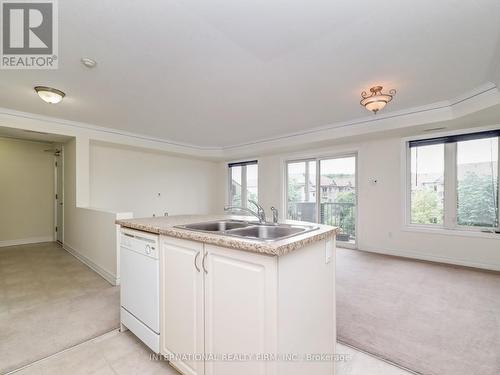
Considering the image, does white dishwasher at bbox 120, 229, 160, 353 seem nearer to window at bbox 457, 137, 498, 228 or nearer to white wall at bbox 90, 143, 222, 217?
white wall at bbox 90, 143, 222, 217

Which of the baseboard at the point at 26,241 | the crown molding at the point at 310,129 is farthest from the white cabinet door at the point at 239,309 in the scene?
the baseboard at the point at 26,241

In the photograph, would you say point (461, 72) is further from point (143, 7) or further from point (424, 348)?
point (143, 7)

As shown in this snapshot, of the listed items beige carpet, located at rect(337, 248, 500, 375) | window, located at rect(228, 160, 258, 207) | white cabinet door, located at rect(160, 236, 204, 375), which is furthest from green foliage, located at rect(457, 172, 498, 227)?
white cabinet door, located at rect(160, 236, 204, 375)

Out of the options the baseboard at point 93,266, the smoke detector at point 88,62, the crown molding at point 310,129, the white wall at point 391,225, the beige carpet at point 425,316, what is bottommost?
the beige carpet at point 425,316

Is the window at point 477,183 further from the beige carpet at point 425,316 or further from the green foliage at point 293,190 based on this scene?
the green foliage at point 293,190

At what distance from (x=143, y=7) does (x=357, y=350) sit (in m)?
2.96

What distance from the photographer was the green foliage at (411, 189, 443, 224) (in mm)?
4012

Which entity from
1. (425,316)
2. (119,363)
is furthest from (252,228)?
(425,316)

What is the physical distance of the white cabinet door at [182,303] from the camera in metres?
1.33

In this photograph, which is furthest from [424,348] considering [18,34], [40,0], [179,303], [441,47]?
[18,34]

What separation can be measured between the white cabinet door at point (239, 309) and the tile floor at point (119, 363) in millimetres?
614

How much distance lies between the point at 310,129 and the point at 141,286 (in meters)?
4.06

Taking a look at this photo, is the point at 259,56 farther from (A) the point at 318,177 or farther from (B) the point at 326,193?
(B) the point at 326,193

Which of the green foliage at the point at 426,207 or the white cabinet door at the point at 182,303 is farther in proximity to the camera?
the green foliage at the point at 426,207
